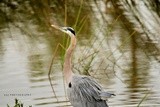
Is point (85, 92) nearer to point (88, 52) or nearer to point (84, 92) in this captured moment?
point (84, 92)

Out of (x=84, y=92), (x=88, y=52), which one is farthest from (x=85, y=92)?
(x=88, y=52)

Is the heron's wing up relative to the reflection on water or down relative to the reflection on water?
up

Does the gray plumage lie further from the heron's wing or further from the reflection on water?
the reflection on water

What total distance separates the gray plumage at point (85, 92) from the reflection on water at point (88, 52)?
579mm

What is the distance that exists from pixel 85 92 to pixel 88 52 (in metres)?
3.52

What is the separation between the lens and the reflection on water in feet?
31.6

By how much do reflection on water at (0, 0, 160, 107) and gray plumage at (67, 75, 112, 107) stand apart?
0.58 meters

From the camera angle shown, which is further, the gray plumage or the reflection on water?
the reflection on water

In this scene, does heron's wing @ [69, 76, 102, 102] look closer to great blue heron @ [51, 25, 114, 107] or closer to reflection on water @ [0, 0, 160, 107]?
great blue heron @ [51, 25, 114, 107]

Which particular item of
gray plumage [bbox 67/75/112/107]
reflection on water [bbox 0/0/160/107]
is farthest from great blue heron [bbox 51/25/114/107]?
reflection on water [bbox 0/0/160/107]

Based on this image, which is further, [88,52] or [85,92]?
[88,52]

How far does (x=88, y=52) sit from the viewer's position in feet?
36.8

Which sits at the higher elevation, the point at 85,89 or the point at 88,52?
the point at 85,89

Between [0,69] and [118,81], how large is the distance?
221 cm
